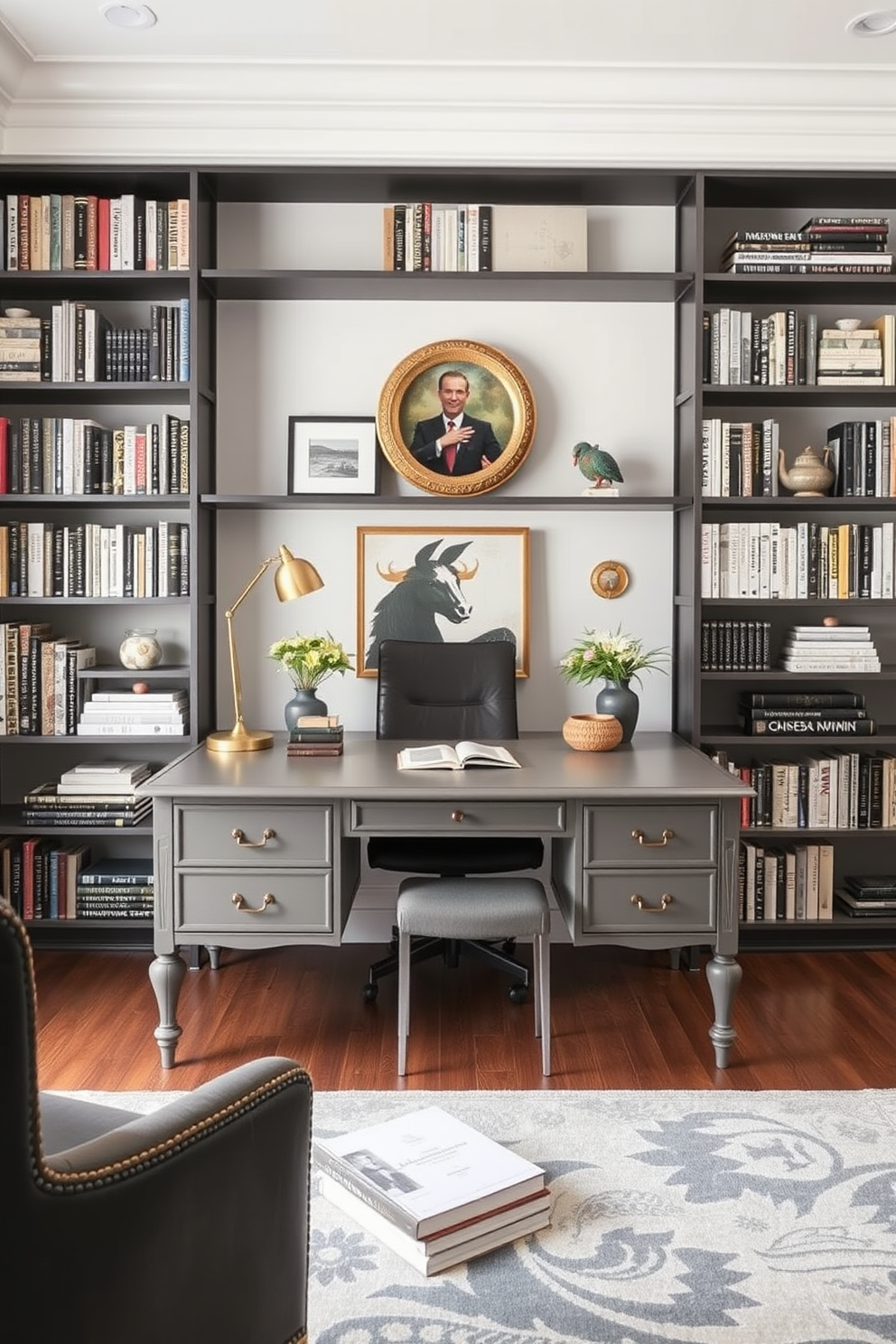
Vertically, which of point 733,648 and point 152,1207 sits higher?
point 733,648

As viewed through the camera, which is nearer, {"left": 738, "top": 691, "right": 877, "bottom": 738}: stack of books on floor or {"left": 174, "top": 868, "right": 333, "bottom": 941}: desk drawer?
{"left": 174, "top": 868, "right": 333, "bottom": 941}: desk drawer

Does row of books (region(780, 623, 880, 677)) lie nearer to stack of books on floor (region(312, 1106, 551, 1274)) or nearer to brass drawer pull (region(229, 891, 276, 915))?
brass drawer pull (region(229, 891, 276, 915))

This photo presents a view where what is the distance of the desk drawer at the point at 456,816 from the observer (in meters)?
2.87

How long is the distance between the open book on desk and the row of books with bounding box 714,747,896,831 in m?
0.93

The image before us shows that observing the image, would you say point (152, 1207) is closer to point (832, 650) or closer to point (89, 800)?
point (89, 800)

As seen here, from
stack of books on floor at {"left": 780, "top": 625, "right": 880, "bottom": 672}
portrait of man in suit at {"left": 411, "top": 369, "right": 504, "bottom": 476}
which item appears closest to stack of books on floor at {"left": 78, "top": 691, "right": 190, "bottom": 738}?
portrait of man in suit at {"left": 411, "top": 369, "right": 504, "bottom": 476}

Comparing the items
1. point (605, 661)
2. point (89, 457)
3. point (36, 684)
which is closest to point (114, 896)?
point (36, 684)

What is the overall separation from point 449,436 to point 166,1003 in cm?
201

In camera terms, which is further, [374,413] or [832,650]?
[374,413]

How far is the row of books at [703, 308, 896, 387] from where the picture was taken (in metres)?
3.63

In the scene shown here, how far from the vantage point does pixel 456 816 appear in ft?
9.41

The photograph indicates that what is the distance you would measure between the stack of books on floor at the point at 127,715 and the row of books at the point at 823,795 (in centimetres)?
179

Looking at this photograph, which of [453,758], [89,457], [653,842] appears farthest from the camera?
[89,457]

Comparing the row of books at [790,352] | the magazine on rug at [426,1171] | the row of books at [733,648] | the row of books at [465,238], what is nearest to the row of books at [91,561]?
the row of books at [465,238]
